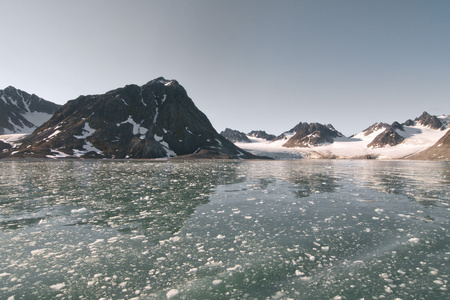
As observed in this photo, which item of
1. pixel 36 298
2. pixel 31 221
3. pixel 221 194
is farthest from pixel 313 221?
pixel 31 221

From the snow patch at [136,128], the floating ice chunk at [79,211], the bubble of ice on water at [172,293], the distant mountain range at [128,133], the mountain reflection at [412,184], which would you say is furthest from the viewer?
the snow patch at [136,128]

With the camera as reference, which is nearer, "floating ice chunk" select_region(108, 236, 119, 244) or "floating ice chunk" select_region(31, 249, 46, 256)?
"floating ice chunk" select_region(31, 249, 46, 256)

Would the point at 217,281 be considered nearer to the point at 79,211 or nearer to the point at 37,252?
the point at 37,252

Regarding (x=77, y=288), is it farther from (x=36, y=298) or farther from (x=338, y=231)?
(x=338, y=231)

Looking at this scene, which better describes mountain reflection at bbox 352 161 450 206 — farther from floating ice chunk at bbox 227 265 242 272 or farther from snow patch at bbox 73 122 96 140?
snow patch at bbox 73 122 96 140

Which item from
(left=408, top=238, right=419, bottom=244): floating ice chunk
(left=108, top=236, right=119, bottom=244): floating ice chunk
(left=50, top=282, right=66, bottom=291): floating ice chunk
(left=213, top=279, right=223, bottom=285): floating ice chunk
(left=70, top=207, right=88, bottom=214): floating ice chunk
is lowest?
(left=50, top=282, right=66, bottom=291): floating ice chunk

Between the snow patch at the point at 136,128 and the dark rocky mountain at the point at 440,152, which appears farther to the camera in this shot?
the dark rocky mountain at the point at 440,152

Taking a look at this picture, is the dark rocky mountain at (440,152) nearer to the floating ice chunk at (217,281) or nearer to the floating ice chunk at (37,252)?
the floating ice chunk at (217,281)

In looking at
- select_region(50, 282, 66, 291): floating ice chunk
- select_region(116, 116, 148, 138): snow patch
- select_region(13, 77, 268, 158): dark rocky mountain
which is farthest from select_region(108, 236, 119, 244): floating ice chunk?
select_region(116, 116, 148, 138): snow patch

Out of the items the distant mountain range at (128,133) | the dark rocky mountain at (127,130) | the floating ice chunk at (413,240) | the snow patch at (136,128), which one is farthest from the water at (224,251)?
the snow patch at (136,128)
